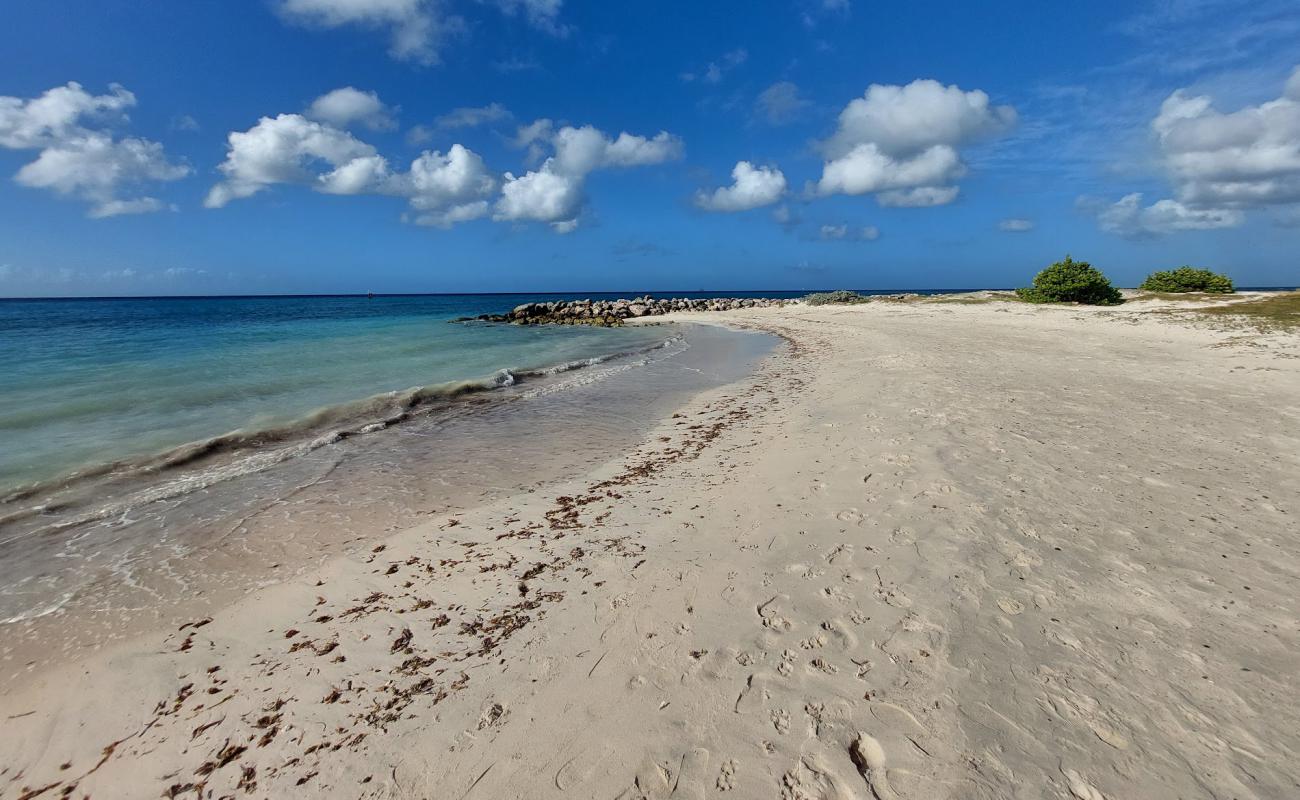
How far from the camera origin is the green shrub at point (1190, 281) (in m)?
38.7

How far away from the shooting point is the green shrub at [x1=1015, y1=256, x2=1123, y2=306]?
121 feet

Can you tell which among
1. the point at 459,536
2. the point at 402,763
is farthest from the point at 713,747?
the point at 459,536

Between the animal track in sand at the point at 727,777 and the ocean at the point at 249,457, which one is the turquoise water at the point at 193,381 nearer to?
the ocean at the point at 249,457

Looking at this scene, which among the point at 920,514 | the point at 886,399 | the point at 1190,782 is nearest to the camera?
the point at 1190,782

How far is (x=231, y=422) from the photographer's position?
12086 millimetres

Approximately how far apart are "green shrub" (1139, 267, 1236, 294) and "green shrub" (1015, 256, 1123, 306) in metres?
7.59

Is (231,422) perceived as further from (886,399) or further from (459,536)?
(886,399)

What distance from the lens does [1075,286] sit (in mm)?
37000

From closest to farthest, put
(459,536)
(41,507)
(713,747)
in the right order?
(713,747) < (459,536) < (41,507)

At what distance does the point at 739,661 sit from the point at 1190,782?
7.88 ft

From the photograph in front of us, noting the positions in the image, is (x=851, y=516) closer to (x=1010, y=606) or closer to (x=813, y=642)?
(x=1010, y=606)

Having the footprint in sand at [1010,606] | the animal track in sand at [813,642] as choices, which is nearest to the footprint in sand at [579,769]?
the animal track in sand at [813,642]

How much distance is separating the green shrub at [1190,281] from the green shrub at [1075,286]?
759 cm

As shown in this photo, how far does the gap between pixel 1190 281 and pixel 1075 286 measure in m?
11.9
